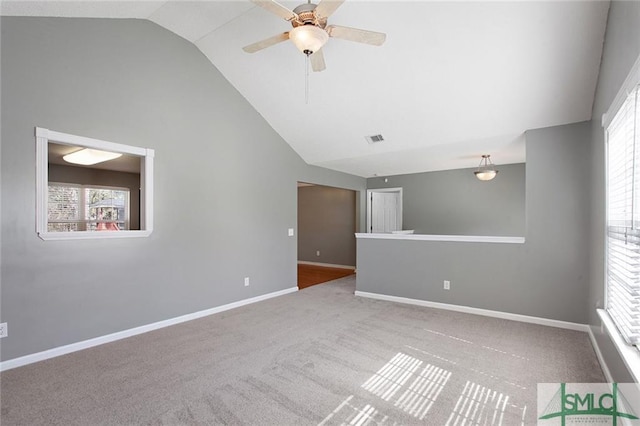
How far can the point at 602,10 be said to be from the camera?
99.6 inches

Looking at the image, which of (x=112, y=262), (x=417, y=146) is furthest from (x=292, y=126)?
(x=112, y=262)

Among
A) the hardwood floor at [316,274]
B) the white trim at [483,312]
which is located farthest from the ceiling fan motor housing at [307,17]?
the hardwood floor at [316,274]

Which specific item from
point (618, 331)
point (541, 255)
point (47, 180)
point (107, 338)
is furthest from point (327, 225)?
point (618, 331)

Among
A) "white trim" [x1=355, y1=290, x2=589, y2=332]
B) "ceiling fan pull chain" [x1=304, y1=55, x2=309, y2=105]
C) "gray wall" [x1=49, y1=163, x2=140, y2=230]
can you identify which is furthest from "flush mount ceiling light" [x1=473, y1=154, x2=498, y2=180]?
"gray wall" [x1=49, y1=163, x2=140, y2=230]

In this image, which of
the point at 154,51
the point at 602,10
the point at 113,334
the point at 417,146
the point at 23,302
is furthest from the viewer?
the point at 417,146

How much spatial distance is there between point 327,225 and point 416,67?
555 centimetres

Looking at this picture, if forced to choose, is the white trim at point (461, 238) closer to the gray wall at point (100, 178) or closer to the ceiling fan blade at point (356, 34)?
the ceiling fan blade at point (356, 34)

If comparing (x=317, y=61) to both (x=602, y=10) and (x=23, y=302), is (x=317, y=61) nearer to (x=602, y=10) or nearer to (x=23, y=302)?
(x=602, y=10)

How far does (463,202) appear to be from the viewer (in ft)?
21.2

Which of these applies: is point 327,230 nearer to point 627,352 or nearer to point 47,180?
point 47,180

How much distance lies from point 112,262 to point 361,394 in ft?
9.24

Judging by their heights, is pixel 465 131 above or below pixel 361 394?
above

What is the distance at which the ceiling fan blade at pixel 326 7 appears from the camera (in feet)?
7.07

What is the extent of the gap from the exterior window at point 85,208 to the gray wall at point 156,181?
85.4 inches
